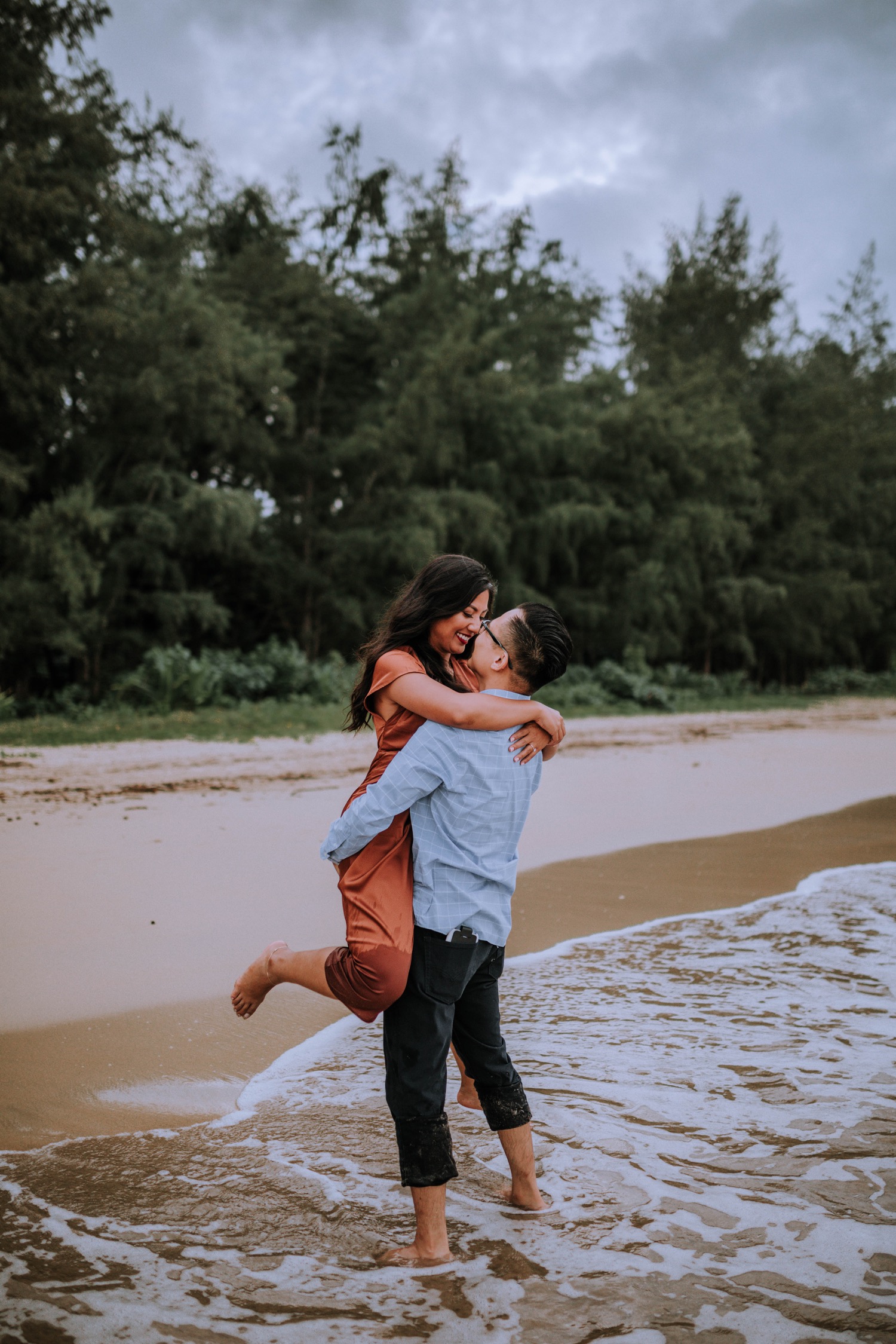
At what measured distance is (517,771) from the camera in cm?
226

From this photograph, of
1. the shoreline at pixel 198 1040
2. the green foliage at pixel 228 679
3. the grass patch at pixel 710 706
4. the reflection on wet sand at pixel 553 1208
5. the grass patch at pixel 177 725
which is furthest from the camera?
the grass patch at pixel 710 706

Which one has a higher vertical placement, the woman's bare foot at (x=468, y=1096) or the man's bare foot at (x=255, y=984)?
the man's bare foot at (x=255, y=984)

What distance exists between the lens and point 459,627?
232 centimetres

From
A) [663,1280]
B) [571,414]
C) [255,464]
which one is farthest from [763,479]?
[663,1280]

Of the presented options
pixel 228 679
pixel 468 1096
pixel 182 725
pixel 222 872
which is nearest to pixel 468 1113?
pixel 468 1096

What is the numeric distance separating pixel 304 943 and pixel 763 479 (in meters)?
23.9

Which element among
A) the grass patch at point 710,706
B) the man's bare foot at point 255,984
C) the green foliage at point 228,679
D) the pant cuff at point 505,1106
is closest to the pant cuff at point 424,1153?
the pant cuff at point 505,1106

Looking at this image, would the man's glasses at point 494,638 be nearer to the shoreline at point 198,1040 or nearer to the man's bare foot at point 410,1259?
the man's bare foot at point 410,1259

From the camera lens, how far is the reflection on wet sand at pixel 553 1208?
6.69 ft

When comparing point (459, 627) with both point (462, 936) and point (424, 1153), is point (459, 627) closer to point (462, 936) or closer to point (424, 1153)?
point (462, 936)

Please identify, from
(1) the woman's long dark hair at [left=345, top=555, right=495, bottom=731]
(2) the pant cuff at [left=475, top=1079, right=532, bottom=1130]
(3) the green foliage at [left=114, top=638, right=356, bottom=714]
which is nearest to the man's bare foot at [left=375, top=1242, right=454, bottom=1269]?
(2) the pant cuff at [left=475, top=1079, right=532, bottom=1130]

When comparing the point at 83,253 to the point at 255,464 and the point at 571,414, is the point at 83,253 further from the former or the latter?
the point at 571,414

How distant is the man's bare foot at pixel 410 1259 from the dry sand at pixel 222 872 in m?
0.92

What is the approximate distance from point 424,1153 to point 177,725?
10298 millimetres
